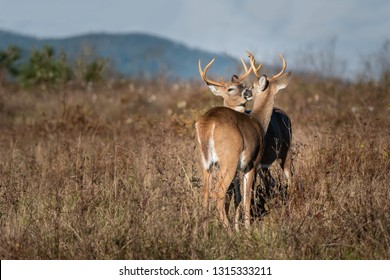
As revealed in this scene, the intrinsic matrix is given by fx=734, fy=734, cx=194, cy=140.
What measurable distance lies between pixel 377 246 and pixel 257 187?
2129mm

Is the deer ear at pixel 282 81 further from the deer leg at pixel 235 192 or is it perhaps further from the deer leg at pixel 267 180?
the deer leg at pixel 235 192

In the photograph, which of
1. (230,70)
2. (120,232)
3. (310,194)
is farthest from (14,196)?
(230,70)

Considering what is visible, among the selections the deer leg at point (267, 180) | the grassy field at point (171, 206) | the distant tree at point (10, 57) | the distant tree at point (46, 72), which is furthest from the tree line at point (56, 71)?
the deer leg at point (267, 180)

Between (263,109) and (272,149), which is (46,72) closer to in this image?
(263,109)

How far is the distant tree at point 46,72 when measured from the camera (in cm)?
2267

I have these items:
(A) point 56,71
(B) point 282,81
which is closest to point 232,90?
(B) point 282,81

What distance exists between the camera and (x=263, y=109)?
8484 millimetres

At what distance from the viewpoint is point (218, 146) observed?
282 inches

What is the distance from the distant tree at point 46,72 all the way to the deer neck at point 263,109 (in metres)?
13.8

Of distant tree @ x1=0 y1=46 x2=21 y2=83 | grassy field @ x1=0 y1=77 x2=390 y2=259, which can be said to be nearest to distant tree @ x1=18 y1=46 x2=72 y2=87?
distant tree @ x1=0 y1=46 x2=21 y2=83

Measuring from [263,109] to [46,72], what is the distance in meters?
16.0

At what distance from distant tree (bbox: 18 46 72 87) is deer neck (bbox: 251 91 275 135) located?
13.8 metres

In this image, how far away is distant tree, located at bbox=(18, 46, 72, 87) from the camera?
74.4 ft
